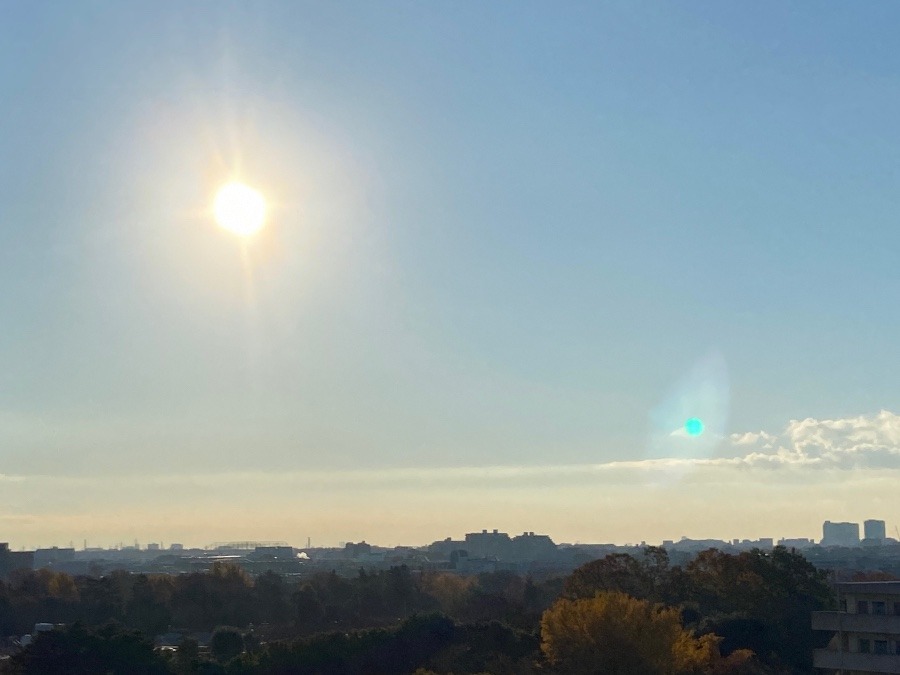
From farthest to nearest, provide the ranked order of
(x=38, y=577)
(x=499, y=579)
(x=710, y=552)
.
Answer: (x=499, y=579), (x=38, y=577), (x=710, y=552)

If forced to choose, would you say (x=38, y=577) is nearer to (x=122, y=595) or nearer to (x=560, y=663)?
(x=122, y=595)

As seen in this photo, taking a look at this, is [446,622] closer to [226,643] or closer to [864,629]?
[226,643]

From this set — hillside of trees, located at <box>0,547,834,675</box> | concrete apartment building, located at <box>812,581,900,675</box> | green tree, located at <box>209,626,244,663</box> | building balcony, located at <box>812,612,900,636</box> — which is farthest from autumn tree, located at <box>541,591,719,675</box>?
green tree, located at <box>209,626,244,663</box>

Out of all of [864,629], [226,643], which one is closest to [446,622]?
[226,643]

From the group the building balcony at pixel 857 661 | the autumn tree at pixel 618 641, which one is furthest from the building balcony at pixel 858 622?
the autumn tree at pixel 618 641

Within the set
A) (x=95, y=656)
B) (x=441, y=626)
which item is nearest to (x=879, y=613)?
(x=441, y=626)

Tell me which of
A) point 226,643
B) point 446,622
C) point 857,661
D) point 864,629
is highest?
point 864,629

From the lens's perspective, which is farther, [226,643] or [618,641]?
[226,643]
